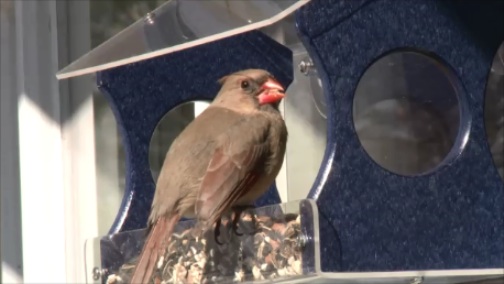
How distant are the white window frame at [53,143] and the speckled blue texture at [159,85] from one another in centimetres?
141

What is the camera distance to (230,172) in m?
4.12

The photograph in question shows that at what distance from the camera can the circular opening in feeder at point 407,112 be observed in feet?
14.7

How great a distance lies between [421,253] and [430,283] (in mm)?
802

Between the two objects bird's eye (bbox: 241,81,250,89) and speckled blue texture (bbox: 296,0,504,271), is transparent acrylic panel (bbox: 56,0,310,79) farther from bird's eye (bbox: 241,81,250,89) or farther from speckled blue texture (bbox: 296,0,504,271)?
bird's eye (bbox: 241,81,250,89)

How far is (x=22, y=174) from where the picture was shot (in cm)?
626

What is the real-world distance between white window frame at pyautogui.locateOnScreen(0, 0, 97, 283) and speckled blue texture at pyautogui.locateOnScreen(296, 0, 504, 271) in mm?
2402

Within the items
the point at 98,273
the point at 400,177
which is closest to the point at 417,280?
the point at 400,177

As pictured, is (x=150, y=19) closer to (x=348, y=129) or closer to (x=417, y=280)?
(x=348, y=129)

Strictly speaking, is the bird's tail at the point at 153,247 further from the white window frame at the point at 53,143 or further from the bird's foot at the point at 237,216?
the white window frame at the point at 53,143

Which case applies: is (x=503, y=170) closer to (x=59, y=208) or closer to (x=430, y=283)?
(x=430, y=283)

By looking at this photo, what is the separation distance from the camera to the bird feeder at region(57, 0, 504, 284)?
399 centimetres


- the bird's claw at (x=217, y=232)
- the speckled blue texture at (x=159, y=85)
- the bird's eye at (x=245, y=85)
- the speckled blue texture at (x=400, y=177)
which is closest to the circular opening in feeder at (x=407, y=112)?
the speckled blue texture at (x=400, y=177)

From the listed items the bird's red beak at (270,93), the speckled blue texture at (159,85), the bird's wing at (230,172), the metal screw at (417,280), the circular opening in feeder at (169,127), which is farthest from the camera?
the circular opening in feeder at (169,127)

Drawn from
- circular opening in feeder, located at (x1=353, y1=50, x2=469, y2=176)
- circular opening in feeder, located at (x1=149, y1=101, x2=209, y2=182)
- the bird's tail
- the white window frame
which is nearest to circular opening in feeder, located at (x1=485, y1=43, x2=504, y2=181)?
circular opening in feeder, located at (x1=353, y1=50, x2=469, y2=176)
